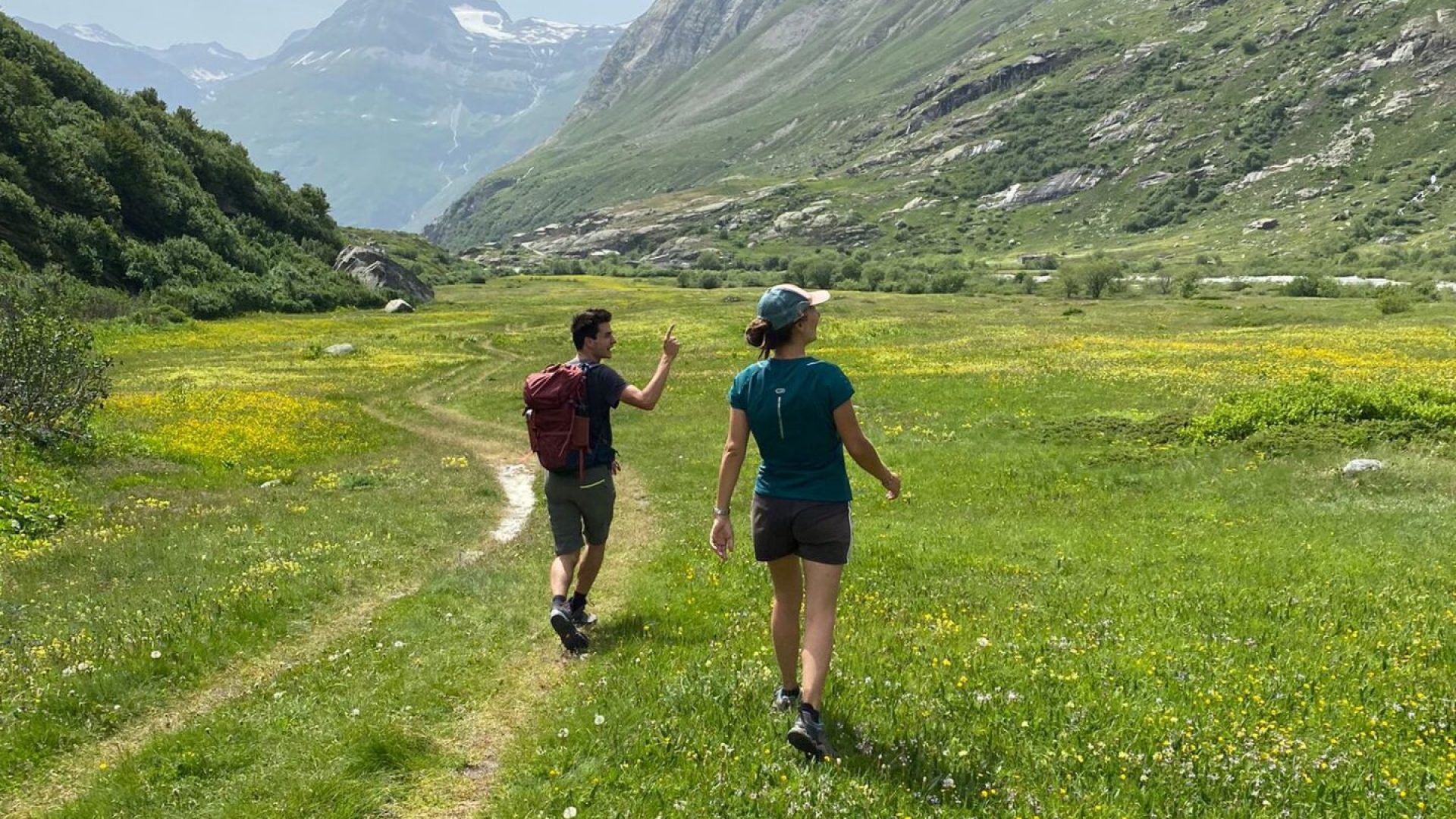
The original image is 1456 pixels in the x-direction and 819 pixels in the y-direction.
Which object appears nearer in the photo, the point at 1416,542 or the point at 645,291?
the point at 1416,542

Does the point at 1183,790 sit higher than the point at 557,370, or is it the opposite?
the point at 557,370

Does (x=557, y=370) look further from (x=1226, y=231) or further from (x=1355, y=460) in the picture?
(x=1226, y=231)

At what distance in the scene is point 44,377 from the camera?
21859 millimetres

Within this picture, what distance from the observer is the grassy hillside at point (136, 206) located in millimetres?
74188

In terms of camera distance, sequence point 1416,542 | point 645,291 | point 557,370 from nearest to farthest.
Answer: point 557,370 < point 1416,542 < point 645,291

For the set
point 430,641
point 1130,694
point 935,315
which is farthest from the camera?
point 935,315

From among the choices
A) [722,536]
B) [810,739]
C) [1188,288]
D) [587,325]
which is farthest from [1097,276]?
[810,739]

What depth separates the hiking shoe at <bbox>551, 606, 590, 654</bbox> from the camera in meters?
9.23

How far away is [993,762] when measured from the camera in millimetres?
6168

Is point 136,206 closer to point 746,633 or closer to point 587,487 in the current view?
point 587,487

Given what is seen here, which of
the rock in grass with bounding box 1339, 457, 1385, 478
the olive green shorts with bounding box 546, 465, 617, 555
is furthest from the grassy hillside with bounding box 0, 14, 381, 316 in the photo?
the rock in grass with bounding box 1339, 457, 1385, 478

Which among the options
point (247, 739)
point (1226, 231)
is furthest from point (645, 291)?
point (1226, 231)

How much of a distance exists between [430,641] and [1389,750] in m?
9.76

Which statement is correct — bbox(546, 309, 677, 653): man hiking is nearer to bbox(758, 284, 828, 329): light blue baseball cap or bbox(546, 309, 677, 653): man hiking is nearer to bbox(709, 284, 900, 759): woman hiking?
bbox(709, 284, 900, 759): woman hiking
